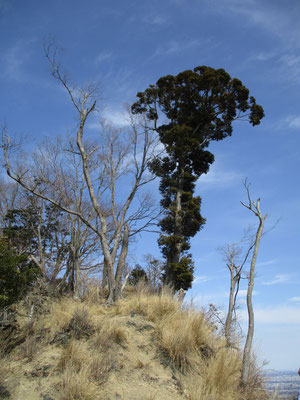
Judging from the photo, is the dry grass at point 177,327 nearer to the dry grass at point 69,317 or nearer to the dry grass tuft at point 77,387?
the dry grass at point 69,317

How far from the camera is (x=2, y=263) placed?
8.02 metres

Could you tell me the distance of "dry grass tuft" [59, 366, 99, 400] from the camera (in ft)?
18.1

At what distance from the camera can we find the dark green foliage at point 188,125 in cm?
1481

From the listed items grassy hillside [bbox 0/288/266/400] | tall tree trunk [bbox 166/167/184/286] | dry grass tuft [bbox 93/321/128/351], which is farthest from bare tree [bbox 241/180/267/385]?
tall tree trunk [bbox 166/167/184/286]

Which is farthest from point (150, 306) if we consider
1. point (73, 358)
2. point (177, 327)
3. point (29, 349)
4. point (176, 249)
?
point (176, 249)

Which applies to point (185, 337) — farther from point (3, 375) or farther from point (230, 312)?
point (230, 312)

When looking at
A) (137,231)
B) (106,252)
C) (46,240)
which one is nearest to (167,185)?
(137,231)

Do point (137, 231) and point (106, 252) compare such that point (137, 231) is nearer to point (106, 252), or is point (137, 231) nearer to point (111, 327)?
point (106, 252)

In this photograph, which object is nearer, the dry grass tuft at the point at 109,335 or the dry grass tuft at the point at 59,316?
the dry grass tuft at the point at 109,335

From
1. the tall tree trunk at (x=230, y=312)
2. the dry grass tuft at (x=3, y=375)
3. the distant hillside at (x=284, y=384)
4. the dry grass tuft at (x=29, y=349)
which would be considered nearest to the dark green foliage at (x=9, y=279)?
the dry grass tuft at (x=29, y=349)

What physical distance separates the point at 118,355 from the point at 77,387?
1662 millimetres

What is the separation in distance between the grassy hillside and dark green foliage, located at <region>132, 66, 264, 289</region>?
19.5 ft

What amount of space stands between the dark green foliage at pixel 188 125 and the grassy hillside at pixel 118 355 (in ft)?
19.5

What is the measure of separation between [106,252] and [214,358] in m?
5.70
